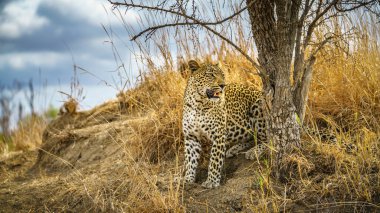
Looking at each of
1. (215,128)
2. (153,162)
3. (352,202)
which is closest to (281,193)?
(352,202)

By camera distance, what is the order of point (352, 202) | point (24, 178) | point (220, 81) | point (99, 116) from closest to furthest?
point (352, 202), point (220, 81), point (24, 178), point (99, 116)

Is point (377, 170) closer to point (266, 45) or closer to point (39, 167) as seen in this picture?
point (266, 45)

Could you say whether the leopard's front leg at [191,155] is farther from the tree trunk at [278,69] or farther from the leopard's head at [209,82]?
the tree trunk at [278,69]

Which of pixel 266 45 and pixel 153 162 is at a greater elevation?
pixel 266 45

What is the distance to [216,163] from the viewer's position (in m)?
6.02

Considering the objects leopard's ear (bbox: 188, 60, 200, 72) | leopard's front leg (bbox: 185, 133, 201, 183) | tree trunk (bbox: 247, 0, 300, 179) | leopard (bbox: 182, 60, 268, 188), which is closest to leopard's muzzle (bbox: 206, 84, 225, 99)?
leopard (bbox: 182, 60, 268, 188)

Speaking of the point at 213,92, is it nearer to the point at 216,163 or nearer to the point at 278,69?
the point at 216,163

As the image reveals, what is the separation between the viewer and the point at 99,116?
977 centimetres

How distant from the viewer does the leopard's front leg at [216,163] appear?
597cm

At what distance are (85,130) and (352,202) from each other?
17.2 ft

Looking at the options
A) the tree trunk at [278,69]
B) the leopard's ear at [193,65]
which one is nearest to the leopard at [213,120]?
the leopard's ear at [193,65]

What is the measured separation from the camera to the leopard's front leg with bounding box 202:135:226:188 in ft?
19.6

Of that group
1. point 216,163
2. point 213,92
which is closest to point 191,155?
point 216,163

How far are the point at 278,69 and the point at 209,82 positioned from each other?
958 mm
